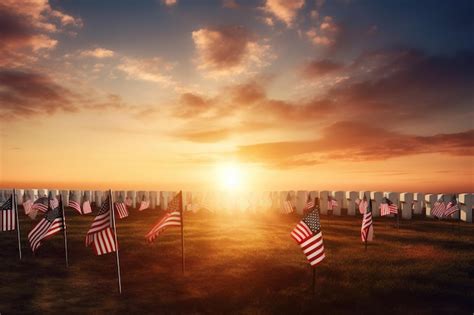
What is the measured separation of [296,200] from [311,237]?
2496 centimetres

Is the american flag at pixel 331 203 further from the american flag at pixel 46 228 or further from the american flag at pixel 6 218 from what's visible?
the american flag at pixel 6 218

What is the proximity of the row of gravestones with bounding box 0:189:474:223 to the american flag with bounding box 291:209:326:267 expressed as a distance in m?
23.2

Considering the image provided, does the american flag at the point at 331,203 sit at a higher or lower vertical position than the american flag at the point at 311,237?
lower

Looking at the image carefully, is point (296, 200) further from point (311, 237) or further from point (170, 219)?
point (311, 237)

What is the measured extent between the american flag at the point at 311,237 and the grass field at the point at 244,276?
1.55 metres

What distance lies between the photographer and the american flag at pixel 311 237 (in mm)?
13578

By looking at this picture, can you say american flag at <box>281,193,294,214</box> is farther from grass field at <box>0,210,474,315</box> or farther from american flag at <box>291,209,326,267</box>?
american flag at <box>291,209,326,267</box>

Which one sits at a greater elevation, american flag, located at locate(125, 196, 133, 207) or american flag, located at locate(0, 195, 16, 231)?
american flag, located at locate(0, 195, 16, 231)

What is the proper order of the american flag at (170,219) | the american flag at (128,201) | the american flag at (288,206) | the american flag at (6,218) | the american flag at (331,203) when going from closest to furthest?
the american flag at (170,219) < the american flag at (6,218) < the american flag at (331,203) < the american flag at (288,206) < the american flag at (128,201)

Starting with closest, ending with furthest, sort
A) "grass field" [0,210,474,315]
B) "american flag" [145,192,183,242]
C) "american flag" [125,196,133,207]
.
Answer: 1. "grass field" [0,210,474,315]
2. "american flag" [145,192,183,242]
3. "american flag" [125,196,133,207]

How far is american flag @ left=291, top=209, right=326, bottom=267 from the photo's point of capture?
13578 millimetres

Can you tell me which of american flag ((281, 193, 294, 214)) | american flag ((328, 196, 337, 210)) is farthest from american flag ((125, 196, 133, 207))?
american flag ((328, 196, 337, 210))

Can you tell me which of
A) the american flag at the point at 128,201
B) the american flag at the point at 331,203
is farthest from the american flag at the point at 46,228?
the american flag at the point at 128,201

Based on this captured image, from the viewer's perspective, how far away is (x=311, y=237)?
13.6m
